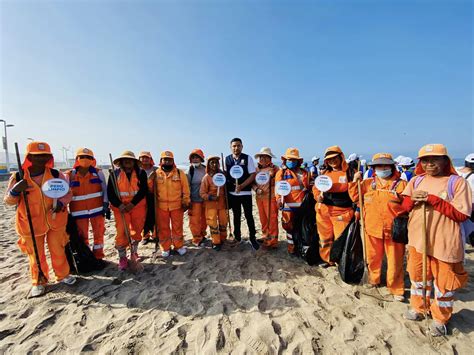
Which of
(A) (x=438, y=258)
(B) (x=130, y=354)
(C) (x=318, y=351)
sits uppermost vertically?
(A) (x=438, y=258)

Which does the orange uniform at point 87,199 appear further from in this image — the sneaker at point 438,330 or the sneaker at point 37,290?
the sneaker at point 438,330

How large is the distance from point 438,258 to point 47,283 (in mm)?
5581

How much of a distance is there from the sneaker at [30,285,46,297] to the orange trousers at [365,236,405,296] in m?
5.05

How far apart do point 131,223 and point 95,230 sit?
0.71m

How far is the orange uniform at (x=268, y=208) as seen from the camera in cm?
511

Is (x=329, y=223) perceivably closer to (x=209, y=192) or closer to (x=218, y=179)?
(x=218, y=179)

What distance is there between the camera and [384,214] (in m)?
3.31

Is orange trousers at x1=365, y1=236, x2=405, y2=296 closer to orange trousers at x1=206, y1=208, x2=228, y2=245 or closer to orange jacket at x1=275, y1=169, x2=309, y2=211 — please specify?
orange jacket at x1=275, y1=169, x2=309, y2=211

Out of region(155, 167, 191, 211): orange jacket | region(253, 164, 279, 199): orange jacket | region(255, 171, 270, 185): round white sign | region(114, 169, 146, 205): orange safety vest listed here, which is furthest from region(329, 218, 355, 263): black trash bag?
region(114, 169, 146, 205): orange safety vest

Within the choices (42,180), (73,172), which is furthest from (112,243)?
(42,180)

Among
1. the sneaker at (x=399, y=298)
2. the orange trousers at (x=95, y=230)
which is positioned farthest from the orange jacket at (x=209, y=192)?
the sneaker at (x=399, y=298)

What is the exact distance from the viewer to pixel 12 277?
4.10 m

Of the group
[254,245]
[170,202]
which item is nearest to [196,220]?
[170,202]

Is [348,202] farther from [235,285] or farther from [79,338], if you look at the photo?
[79,338]
